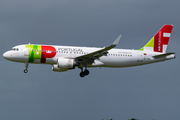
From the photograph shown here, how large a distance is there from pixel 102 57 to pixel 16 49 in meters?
13.3

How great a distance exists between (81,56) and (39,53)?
20.7 feet

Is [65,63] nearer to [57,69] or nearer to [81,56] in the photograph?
[81,56]

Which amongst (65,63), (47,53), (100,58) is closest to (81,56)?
(65,63)

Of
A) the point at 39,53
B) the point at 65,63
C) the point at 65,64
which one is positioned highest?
the point at 39,53

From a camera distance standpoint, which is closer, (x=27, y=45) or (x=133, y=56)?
(x=27, y=45)

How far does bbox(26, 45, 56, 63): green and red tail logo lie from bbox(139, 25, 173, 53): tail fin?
16383 mm

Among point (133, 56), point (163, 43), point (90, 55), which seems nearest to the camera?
point (90, 55)

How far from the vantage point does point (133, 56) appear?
2414 inches

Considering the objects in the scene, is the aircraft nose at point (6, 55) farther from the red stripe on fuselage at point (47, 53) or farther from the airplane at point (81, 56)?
the red stripe on fuselage at point (47, 53)

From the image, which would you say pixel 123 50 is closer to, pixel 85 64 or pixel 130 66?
pixel 130 66

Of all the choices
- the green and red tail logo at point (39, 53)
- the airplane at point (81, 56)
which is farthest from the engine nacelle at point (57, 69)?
the green and red tail logo at point (39, 53)

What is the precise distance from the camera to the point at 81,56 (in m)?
56.9

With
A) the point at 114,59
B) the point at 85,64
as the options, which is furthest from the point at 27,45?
the point at 114,59

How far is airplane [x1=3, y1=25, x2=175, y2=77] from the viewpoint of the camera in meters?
56.7
